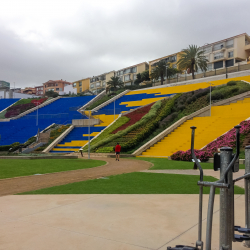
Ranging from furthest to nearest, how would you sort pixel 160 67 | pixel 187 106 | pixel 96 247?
1. pixel 160 67
2. pixel 187 106
3. pixel 96 247

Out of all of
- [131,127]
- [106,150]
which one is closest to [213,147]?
[106,150]

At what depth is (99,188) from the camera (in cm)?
862

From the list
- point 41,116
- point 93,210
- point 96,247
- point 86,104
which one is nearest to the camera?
point 96,247

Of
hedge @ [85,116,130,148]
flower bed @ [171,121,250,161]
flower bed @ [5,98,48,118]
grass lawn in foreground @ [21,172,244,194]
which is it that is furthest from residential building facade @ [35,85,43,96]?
grass lawn in foreground @ [21,172,244,194]

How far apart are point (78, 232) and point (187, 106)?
3175 centimetres

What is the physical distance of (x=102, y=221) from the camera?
16.5ft

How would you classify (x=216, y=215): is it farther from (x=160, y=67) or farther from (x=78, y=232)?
(x=160, y=67)

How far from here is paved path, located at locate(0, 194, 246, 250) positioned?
3984 millimetres

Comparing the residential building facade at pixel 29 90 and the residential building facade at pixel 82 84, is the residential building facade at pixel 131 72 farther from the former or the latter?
the residential building facade at pixel 29 90

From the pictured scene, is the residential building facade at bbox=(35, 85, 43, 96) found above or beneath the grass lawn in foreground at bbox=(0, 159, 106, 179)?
above

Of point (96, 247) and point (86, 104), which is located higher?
point (86, 104)

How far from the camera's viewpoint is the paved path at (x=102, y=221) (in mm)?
3984

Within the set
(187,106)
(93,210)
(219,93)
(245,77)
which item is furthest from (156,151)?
(245,77)

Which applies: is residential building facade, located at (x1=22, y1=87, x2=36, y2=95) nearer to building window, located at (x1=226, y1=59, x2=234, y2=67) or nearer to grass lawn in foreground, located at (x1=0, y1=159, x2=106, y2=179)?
building window, located at (x1=226, y1=59, x2=234, y2=67)
